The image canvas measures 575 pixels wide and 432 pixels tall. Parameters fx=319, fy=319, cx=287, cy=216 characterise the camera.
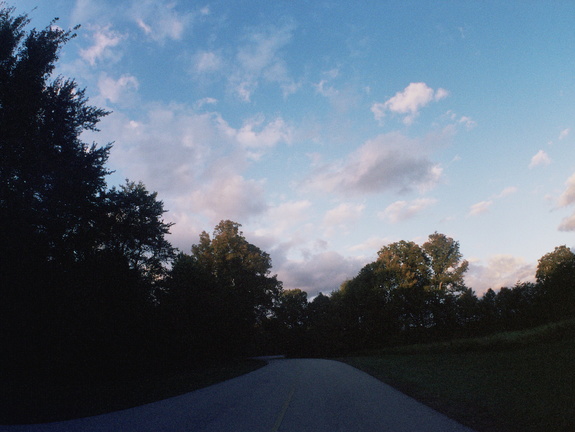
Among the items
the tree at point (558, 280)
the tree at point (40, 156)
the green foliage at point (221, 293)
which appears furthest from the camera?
the tree at point (558, 280)

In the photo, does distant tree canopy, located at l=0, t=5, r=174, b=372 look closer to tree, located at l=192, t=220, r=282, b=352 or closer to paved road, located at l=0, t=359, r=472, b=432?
paved road, located at l=0, t=359, r=472, b=432

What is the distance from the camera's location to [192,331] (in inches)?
1085

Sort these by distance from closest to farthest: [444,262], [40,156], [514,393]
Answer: [514,393] → [40,156] → [444,262]

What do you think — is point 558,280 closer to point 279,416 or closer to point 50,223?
point 279,416

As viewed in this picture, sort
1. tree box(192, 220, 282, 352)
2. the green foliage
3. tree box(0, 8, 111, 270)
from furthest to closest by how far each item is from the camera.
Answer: tree box(192, 220, 282, 352)
the green foliage
tree box(0, 8, 111, 270)

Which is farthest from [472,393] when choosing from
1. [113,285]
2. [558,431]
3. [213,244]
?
[213,244]

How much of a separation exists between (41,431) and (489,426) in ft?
30.2

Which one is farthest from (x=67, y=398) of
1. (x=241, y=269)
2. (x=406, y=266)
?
(x=406, y=266)

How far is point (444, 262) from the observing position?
52.7m

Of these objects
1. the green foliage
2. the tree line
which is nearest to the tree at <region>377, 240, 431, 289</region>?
the tree line

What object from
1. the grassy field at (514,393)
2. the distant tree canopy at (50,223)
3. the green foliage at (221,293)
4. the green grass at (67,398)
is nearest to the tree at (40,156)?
the distant tree canopy at (50,223)

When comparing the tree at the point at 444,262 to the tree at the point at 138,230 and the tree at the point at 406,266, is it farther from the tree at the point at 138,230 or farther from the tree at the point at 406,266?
the tree at the point at 138,230

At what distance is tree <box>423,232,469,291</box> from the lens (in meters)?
51.0

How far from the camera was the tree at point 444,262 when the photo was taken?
51.0m
